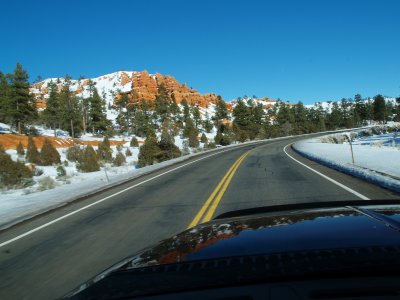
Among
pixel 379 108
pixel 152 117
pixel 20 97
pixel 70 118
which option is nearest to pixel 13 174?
pixel 20 97

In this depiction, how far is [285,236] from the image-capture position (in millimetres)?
2621

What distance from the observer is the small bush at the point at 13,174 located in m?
23.4

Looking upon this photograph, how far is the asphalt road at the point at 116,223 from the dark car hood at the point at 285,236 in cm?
242

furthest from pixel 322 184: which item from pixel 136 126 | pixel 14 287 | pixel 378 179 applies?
pixel 136 126

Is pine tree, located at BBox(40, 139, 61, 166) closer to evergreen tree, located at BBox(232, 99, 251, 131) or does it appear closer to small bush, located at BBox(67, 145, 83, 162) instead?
small bush, located at BBox(67, 145, 83, 162)

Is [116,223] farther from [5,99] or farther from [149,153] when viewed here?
[5,99]

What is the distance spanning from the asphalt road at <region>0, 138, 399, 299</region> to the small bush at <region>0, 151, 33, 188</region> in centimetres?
1074

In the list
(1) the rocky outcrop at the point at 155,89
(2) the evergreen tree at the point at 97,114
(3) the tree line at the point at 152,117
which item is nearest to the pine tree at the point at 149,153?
(3) the tree line at the point at 152,117

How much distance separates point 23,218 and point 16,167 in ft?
61.0

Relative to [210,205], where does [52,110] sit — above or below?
above

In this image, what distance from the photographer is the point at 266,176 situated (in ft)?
53.0

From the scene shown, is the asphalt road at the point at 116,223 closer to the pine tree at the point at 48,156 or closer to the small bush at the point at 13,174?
the small bush at the point at 13,174

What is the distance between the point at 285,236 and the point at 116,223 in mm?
6539

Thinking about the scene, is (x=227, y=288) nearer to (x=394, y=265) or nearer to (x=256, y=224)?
(x=394, y=265)
